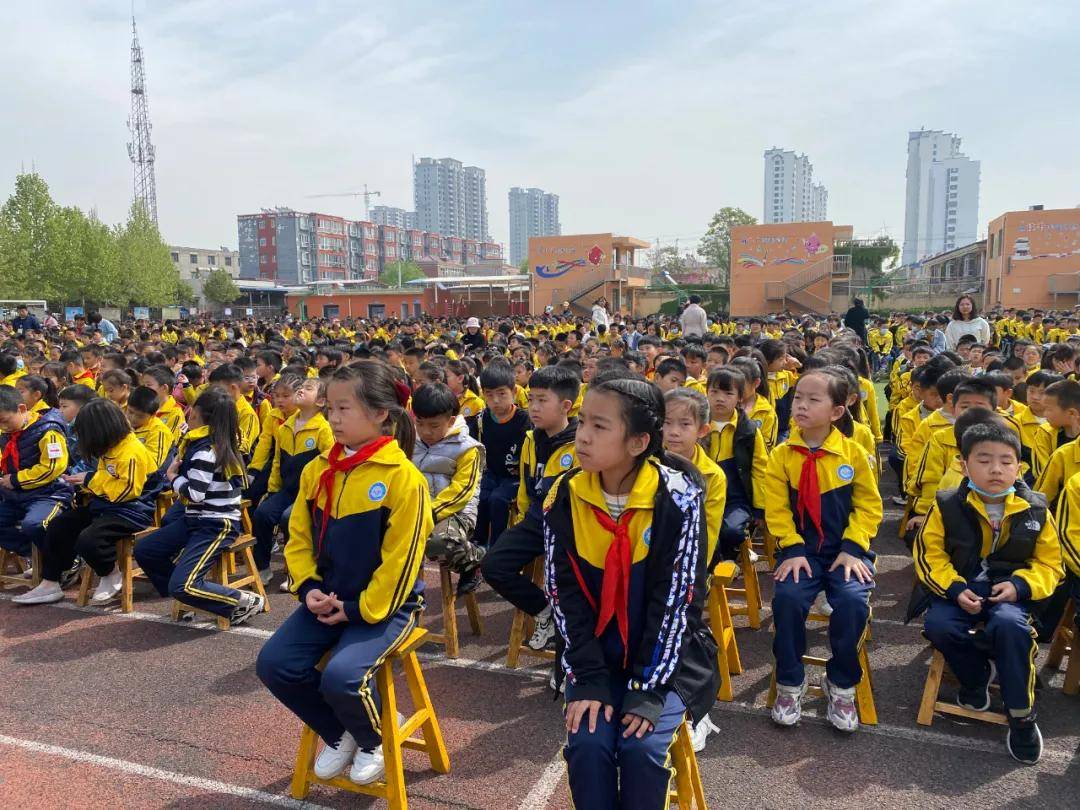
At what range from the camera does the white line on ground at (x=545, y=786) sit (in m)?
2.67

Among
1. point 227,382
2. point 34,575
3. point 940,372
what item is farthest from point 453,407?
point 940,372

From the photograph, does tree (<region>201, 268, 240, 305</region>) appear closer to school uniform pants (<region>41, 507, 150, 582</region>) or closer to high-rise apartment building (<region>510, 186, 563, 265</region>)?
school uniform pants (<region>41, 507, 150, 582</region>)

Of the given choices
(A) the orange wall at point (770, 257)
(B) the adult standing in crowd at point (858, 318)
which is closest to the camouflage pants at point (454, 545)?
(B) the adult standing in crowd at point (858, 318)

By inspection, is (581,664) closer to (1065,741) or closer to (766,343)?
(1065,741)

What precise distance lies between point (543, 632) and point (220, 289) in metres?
61.7

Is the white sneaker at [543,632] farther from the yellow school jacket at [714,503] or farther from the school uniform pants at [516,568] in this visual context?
the yellow school jacket at [714,503]

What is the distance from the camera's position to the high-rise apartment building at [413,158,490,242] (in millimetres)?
158875

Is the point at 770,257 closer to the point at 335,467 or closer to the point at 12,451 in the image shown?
the point at 12,451

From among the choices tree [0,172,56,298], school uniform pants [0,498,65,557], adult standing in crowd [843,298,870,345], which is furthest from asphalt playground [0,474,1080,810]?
tree [0,172,56,298]

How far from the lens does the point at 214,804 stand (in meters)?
2.72

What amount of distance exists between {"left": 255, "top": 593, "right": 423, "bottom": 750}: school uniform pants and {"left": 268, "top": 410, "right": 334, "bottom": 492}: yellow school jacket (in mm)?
2313

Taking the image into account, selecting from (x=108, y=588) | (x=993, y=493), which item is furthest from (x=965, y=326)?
(x=108, y=588)

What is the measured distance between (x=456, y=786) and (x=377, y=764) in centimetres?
31

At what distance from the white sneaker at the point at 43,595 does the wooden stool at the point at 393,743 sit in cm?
296
